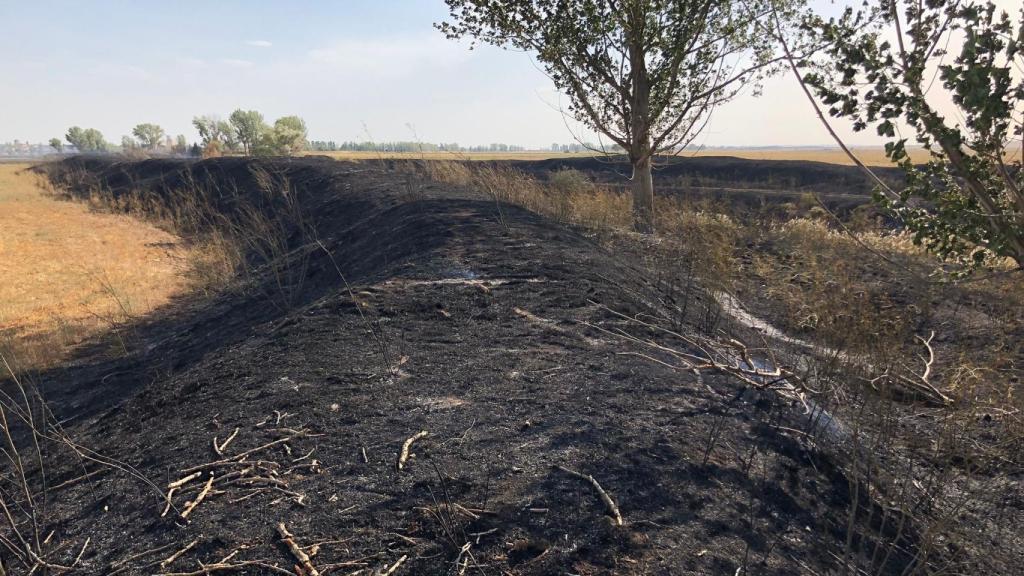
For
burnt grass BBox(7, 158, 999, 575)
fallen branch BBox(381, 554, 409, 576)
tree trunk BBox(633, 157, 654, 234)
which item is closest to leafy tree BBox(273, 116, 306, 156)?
tree trunk BBox(633, 157, 654, 234)

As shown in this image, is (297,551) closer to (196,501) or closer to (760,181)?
(196,501)

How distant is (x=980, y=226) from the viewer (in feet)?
8.89

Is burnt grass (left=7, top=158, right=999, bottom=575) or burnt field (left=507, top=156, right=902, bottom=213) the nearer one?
burnt grass (left=7, top=158, right=999, bottom=575)

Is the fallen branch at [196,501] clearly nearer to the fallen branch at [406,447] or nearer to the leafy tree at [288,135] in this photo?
the fallen branch at [406,447]

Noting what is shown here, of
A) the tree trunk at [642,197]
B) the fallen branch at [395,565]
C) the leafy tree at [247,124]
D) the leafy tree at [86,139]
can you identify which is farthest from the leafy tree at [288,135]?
the leafy tree at [86,139]

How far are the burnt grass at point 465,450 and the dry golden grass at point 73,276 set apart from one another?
3.09m

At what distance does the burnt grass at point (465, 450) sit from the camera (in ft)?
6.61

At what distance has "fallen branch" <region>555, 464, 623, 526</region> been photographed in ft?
6.90

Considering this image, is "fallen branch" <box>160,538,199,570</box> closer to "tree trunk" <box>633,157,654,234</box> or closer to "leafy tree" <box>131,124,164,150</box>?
"tree trunk" <box>633,157,654,234</box>

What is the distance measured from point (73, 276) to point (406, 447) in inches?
491

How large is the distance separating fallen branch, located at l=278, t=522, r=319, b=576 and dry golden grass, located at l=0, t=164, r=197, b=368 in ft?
15.7

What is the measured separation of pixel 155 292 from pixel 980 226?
11272 millimetres

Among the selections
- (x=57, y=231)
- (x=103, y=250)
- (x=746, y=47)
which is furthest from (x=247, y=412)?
(x=57, y=231)

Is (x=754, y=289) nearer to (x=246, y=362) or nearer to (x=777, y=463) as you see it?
(x=777, y=463)
